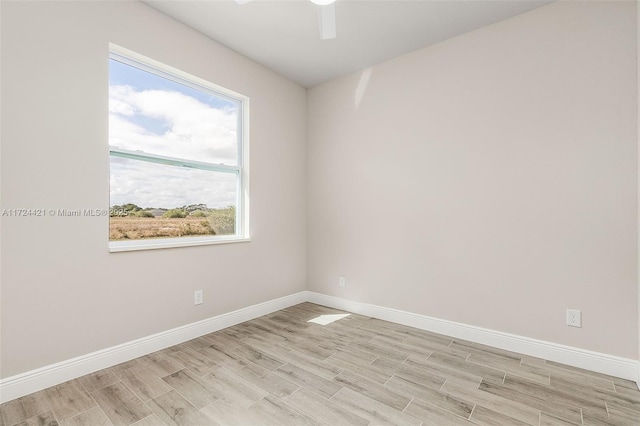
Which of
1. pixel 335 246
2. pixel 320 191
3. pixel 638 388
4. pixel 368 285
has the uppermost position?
pixel 320 191

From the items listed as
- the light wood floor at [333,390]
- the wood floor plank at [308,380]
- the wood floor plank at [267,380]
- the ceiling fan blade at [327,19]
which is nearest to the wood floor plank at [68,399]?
the light wood floor at [333,390]

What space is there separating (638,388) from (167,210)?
11.7ft

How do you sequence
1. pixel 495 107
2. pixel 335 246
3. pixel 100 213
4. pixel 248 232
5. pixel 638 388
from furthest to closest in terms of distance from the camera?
pixel 335 246, pixel 248 232, pixel 495 107, pixel 100 213, pixel 638 388

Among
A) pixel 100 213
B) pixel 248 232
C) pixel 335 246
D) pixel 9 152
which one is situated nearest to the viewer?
pixel 9 152

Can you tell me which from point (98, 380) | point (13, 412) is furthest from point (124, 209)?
point (13, 412)

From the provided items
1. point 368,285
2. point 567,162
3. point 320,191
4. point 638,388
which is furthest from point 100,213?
point 638,388

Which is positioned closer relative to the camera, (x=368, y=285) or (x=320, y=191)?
(x=368, y=285)

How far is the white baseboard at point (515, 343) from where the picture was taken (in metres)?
2.10

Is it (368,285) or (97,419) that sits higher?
(368,285)

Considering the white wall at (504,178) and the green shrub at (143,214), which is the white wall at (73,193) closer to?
the green shrub at (143,214)

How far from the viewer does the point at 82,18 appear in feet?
6.78

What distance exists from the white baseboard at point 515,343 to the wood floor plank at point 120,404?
2.20 m

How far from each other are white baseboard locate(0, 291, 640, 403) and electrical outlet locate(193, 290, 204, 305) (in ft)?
0.60

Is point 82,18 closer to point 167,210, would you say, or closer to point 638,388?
point 167,210
